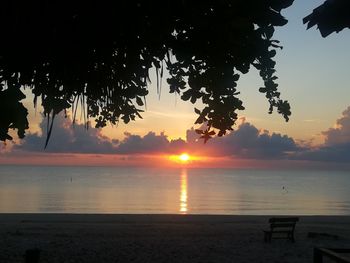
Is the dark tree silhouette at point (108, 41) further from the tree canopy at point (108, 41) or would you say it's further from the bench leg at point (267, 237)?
the bench leg at point (267, 237)

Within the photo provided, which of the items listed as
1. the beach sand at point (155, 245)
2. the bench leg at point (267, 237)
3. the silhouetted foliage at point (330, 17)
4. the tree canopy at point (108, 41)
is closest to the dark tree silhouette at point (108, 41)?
the tree canopy at point (108, 41)

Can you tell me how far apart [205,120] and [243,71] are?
7.02 feet

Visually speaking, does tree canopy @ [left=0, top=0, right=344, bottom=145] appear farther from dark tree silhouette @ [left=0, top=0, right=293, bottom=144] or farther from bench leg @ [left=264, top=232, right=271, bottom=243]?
bench leg @ [left=264, top=232, right=271, bottom=243]

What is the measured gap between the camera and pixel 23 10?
134 inches

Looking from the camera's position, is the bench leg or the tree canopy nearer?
the tree canopy

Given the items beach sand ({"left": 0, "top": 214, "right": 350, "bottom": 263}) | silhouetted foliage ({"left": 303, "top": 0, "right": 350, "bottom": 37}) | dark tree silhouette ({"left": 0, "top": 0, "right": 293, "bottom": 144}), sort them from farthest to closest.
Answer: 1. beach sand ({"left": 0, "top": 214, "right": 350, "bottom": 263})
2. dark tree silhouette ({"left": 0, "top": 0, "right": 293, "bottom": 144})
3. silhouetted foliage ({"left": 303, "top": 0, "right": 350, "bottom": 37})

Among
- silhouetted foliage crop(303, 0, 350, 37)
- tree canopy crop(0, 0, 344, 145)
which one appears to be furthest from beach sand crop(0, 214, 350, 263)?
silhouetted foliage crop(303, 0, 350, 37)

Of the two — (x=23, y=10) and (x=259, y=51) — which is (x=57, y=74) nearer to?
(x=23, y=10)

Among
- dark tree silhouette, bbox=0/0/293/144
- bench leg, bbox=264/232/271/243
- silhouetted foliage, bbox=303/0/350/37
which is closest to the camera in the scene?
silhouetted foliage, bbox=303/0/350/37

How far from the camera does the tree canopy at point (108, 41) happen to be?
3545mm

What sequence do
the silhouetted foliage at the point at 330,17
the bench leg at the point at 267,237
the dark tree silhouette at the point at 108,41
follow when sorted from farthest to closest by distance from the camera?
the bench leg at the point at 267,237, the dark tree silhouette at the point at 108,41, the silhouetted foliage at the point at 330,17

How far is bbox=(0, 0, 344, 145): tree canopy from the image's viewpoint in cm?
354

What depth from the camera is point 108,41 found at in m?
3.89

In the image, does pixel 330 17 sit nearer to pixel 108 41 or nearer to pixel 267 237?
pixel 108 41
